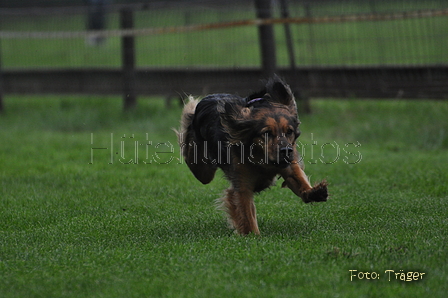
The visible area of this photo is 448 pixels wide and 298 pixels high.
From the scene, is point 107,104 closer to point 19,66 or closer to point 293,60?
point 19,66

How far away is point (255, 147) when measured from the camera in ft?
15.2

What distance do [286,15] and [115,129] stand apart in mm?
3523

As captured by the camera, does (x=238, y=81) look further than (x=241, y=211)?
Yes

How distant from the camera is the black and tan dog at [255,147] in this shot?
4.50 meters

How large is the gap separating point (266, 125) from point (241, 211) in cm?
67

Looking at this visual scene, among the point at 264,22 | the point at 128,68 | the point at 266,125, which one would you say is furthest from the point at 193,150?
the point at 128,68

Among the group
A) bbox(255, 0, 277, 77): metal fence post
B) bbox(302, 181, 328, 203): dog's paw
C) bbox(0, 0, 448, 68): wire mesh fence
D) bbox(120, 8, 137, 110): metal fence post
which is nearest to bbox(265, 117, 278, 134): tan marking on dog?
bbox(302, 181, 328, 203): dog's paw

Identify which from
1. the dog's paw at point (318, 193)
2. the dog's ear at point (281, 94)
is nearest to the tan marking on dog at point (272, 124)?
the dog's ear at point (281, 94)

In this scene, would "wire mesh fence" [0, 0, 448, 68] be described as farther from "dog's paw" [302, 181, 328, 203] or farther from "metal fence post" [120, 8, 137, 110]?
"dog's paw" [302, 181, 328, 203]

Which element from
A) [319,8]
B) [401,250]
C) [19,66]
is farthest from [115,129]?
[401,250]

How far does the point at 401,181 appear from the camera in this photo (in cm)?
652

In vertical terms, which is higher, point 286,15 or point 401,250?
point 286,15

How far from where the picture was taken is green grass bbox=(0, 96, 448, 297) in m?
3.57

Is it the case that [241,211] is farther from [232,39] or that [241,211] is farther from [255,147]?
[232,39]
